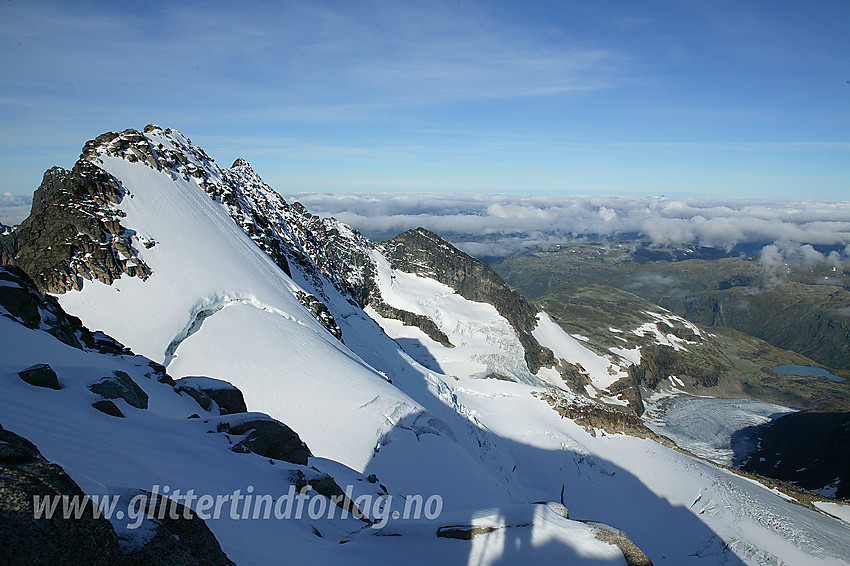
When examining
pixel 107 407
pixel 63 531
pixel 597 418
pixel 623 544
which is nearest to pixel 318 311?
pixel 107 407

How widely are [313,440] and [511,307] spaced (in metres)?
107

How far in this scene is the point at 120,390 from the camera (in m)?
12.4

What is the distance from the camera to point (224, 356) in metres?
29.6

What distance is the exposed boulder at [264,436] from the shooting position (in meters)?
13.7

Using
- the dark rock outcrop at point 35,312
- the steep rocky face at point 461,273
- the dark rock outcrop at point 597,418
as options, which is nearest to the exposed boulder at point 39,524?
the dark rock outcrop at point 35,312

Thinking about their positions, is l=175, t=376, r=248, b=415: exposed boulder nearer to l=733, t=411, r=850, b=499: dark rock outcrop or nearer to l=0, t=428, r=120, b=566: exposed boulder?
l=0, t=428, r=120, b=566: exposed boulder

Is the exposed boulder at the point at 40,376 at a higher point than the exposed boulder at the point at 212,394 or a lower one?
higher

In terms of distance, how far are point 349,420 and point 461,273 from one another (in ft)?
340

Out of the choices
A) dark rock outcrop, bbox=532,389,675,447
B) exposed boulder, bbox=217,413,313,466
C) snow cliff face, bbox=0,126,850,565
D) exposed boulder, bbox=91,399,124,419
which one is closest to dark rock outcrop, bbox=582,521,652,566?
snow cliff face, bbox=0,126,850,565

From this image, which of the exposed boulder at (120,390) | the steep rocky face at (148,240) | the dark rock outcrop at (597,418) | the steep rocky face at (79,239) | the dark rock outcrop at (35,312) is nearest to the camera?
the exposed boulder at (120,390)

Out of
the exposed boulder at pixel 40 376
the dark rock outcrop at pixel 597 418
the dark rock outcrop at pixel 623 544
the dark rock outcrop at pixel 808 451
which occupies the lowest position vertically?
the dark rock outcrop at pixel 808 451

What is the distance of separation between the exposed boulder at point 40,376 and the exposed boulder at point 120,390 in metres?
1.16

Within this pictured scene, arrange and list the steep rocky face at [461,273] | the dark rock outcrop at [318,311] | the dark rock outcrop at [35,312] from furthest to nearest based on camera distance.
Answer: the steep rocky face at [461,273] → the dark rock outcrop at [318,311] → the dark rock outcrop at [35,312]

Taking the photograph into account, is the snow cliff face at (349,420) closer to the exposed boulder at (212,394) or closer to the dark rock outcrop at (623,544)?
the dark rock outcrop at (623,544)
